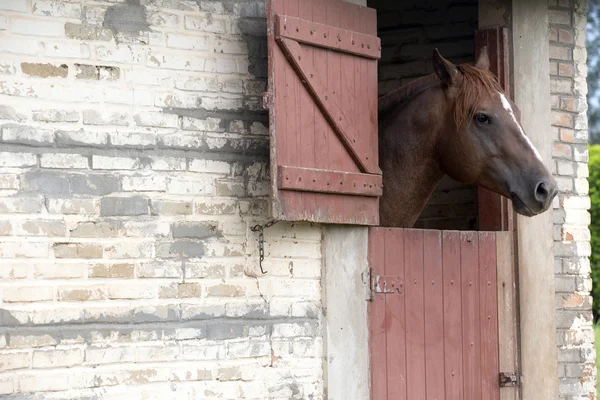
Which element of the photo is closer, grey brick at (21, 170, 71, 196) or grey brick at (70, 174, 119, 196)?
grey brick at (21, 170, 71, 196)

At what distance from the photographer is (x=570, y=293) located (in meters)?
6.23

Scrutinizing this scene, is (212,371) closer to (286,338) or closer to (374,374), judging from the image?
(286,338)

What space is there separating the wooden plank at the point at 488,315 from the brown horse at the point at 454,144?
0.46 meters

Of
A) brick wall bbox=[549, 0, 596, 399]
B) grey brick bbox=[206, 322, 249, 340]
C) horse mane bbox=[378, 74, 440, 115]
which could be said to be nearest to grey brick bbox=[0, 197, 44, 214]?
grey brick bbox=[206, 322, 249, 340]

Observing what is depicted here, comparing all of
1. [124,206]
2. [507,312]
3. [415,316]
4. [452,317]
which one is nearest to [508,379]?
[507,312]

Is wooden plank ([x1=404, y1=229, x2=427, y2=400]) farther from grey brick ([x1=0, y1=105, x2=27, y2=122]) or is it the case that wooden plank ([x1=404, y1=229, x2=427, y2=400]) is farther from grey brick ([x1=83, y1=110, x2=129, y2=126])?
grey brick ([x1=0, y1=105, x2=27, y2=122])

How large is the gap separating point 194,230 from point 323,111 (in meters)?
0.90

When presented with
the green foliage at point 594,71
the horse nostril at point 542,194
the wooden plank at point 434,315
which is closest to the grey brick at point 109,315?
the wooden plank at point 434,315

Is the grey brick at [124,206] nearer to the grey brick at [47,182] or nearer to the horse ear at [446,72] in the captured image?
the grey brick at [47,182]

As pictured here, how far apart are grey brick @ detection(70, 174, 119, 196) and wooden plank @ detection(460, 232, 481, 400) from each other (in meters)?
2.13

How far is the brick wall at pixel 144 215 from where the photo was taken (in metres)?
4.43

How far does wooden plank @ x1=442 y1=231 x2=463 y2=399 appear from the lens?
5613mm

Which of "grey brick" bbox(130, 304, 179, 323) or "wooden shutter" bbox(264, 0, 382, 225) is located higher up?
"wooden shutter" bbox(264, 0, 382, 225)

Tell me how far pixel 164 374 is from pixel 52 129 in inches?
49.1
